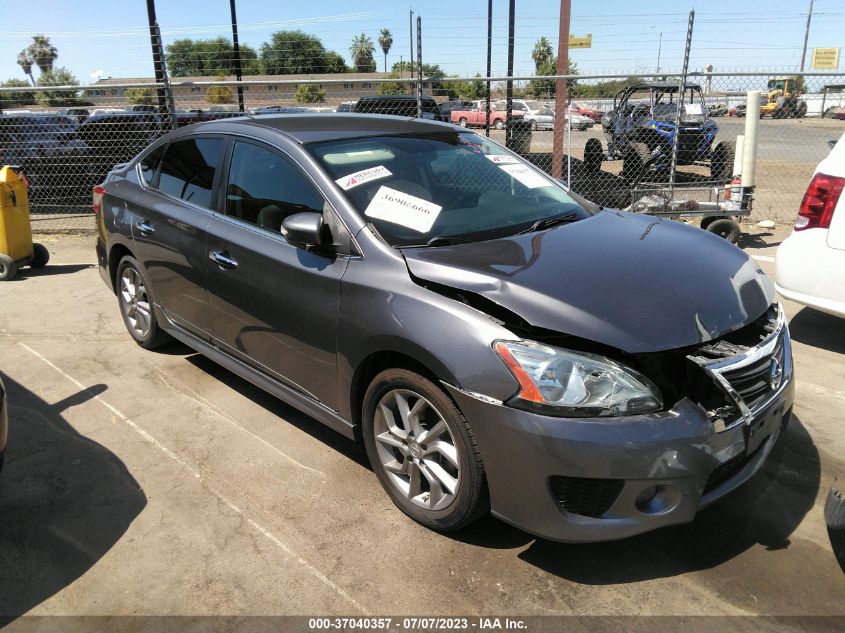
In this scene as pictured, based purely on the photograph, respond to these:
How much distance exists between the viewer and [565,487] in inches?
93.3

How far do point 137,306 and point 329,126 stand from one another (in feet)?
7.22

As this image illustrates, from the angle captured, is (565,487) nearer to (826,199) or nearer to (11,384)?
(826,199)

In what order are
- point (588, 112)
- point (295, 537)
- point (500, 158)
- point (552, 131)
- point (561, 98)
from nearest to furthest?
point (295, 537), point (500, 158), point (561, 98), point (552, 131), point (588, 112)

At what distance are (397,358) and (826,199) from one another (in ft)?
11.0

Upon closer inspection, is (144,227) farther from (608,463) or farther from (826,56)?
(826,56)

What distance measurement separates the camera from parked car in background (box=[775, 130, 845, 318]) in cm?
433

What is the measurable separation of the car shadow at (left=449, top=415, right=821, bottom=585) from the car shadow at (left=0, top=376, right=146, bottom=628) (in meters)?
1.57

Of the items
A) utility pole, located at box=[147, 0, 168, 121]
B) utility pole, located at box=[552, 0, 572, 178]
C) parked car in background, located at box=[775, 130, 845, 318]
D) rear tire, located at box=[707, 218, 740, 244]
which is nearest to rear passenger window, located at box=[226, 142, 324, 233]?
parked car in background, located at box=[775, 130, 845, 318]

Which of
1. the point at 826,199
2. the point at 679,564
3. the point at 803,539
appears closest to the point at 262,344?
the point at 679,564

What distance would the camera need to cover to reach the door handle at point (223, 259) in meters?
3.61

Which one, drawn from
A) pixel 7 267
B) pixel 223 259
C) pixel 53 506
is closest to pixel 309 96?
pixel 7 267

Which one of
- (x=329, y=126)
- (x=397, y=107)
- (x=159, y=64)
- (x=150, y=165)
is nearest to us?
(x=329, y=126)

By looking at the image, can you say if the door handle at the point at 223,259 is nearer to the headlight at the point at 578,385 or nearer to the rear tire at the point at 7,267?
the headlight at the point at 578,385

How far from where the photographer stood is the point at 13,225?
7.06 m
